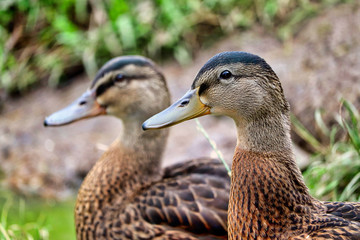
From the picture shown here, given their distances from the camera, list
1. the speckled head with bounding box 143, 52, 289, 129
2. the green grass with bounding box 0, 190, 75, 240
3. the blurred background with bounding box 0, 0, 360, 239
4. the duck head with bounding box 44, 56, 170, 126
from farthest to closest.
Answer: the blurred background with bounding box 0, 0, 360, 239
the green grass with bounding box 0, 190, 75, 240
the duck head with bounding box 44, 56, 170, 126
the speckled head with bounding box 143, 52, 289, 129

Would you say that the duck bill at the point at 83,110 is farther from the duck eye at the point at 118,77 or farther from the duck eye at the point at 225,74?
the duck eye at the point at 225,74

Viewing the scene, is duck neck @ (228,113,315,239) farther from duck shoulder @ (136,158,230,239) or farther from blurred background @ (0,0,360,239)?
blurred background @ (0,0,360,239)

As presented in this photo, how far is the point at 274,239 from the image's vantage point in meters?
1.51

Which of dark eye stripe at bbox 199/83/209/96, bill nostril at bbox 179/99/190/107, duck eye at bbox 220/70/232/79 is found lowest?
bill nostril at bbox 179/99/190/107

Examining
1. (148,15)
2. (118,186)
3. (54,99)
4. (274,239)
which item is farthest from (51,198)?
(274,239)

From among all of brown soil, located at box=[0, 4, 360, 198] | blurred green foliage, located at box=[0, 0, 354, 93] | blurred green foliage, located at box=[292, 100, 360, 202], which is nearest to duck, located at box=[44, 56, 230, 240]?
blurred green foliage, located at box=[292, 100, 360, 202]

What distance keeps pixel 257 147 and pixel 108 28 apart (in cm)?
331

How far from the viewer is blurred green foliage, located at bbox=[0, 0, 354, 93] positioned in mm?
4484

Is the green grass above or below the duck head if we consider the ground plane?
below

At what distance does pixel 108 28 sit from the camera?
465 centimetres

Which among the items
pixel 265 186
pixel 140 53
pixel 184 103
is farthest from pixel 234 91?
pixel 140 53

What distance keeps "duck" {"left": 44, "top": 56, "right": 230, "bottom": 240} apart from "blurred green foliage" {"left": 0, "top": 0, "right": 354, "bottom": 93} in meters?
2.05

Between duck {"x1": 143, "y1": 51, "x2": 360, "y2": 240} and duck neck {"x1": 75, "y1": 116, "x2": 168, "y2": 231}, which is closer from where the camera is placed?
duck {"x1": 143, "y1": 51, "x2": 360, "y2": 240}

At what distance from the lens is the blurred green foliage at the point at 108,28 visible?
14.7 ft
